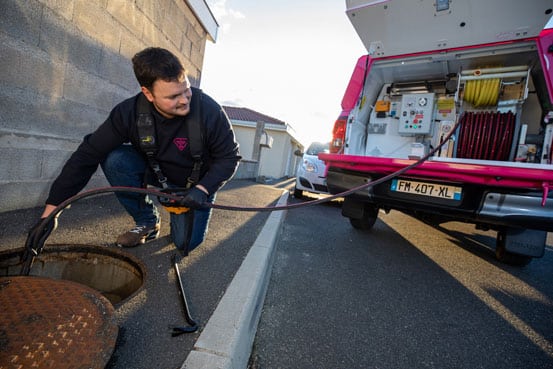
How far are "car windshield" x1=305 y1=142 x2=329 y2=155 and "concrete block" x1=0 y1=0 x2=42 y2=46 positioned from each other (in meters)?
4.92

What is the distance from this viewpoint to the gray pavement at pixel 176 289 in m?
1.00

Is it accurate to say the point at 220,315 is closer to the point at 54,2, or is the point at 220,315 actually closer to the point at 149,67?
the point at 149,67

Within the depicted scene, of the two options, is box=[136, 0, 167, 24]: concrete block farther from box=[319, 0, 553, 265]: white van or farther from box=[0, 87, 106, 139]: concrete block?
box=[319, 0, 553, 265]: white van

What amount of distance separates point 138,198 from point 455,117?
3849 mm

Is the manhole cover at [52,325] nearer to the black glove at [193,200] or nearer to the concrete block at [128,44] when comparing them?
the black glove at [193,200]

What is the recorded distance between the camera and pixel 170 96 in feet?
5.13

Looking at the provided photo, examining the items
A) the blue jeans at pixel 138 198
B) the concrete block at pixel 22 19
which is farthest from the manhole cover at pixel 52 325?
the concrete block at pixel 22 19

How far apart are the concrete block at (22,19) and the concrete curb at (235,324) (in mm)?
2248

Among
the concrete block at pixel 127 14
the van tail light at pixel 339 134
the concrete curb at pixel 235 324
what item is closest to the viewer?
the concrete curb at pixel 235 324

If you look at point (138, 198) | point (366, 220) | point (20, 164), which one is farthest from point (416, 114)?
point (20, 164)

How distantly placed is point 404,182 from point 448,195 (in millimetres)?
335

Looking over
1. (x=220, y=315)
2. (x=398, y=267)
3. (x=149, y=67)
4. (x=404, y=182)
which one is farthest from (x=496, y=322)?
(x=149, y=67)

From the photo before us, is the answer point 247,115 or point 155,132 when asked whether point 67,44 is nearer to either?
point 155,132

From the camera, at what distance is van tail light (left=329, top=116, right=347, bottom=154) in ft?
10.5
